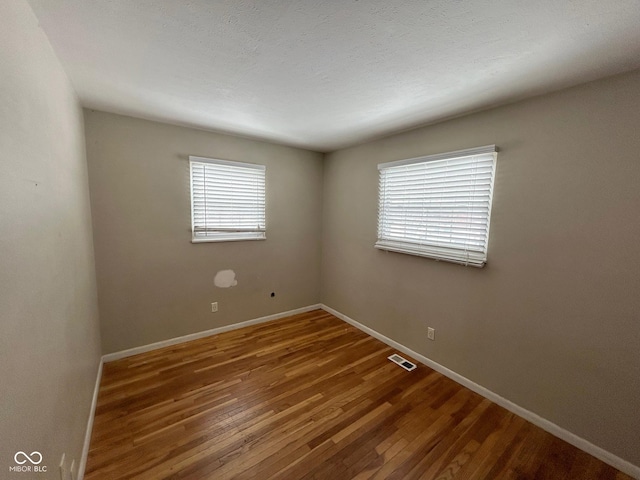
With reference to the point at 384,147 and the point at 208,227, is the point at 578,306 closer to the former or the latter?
the point at 384,147

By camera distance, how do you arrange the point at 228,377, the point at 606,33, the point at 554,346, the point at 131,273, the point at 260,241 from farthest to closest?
the point at 260,241 < the point at 131,273 < the point at 228,377 < the point at 554,346 < the point at 606,33

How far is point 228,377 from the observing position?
227 centimetres

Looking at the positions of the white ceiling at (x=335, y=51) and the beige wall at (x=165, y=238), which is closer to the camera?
the white ceiling at (x=335, y=51)

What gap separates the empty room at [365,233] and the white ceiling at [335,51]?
0.01 meters

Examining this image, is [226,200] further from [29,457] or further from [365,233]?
[29,457]

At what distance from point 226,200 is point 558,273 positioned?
3.13m

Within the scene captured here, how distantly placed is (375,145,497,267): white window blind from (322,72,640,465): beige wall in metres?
0.11

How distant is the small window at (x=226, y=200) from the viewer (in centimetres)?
280

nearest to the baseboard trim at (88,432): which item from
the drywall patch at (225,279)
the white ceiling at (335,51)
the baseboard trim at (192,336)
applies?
the baseboard trim at (192,336)

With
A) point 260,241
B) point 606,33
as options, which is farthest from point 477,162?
point 260,241

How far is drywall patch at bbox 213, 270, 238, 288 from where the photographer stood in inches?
119

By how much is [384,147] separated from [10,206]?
2.87 meters

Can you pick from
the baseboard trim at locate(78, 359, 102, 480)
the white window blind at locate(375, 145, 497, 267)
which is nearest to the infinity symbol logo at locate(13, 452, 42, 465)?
the baseboard trim at locate(78, 359, 102, 480)

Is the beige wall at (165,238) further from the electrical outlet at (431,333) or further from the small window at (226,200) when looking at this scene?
the electrical outlet at (431,333)
